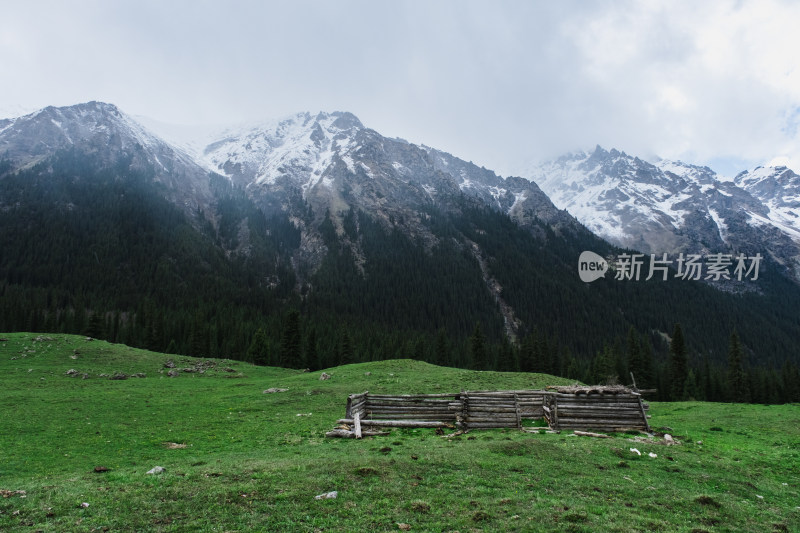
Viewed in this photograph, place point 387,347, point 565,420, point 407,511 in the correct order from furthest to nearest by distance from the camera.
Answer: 1. point 387,347
2. point 565,420
3. point 407,511

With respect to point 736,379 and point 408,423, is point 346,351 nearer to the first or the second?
point 408,423

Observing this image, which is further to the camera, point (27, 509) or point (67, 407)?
point (67, 407)

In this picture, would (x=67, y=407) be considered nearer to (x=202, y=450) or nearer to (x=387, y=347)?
(x=202, y=450)

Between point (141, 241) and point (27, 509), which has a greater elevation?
point (141, 241)

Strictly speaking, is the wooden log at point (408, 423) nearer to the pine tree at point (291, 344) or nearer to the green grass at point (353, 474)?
the green grass at point (353, 474)

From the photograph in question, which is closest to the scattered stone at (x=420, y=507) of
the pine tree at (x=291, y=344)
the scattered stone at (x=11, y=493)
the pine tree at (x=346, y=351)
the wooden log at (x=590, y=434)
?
the scattered stone at (x=11, y=493)

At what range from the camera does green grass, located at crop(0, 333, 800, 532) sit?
11.9 m

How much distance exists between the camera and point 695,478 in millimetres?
17500

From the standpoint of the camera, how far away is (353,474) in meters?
15.8

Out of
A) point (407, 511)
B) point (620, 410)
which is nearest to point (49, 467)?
point (407, 511)

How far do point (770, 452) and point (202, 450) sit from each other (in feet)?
104

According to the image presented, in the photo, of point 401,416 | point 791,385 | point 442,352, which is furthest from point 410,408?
point 791,385

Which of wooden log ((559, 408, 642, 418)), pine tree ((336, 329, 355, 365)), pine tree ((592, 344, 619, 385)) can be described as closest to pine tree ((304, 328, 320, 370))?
pine tree ((336, 329, 355, 365))

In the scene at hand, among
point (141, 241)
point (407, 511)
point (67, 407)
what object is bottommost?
point (67, 407)
